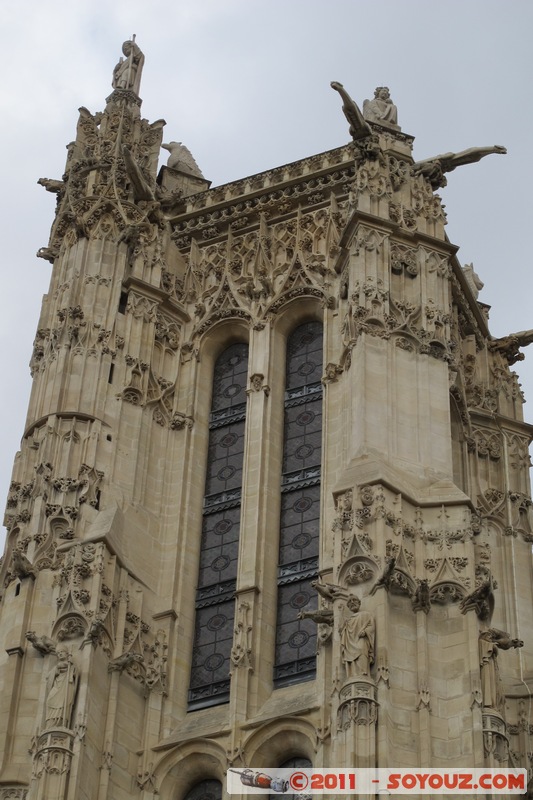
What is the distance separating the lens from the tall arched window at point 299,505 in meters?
30.6

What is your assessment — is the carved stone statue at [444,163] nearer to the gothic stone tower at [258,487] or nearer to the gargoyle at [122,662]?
the gothic stone tower at [258,487]

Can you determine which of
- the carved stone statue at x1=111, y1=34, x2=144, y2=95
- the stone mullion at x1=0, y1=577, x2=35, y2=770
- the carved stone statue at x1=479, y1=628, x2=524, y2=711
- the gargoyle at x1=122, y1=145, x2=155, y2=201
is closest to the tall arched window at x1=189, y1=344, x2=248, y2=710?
the stone mullion at x1=0, y1=577, x2=35, y2=770

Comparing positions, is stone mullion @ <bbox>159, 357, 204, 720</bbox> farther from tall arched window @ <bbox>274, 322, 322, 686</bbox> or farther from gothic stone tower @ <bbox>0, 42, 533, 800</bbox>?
tall arched window @ <bbox>274, 322, 322, 686</bbox>

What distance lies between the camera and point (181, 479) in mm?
33688

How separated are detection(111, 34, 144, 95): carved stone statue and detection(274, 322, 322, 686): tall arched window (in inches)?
289

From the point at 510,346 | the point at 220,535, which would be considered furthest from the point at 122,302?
the point at 510,346

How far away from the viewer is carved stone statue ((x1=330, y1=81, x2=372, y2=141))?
3525 centimetres

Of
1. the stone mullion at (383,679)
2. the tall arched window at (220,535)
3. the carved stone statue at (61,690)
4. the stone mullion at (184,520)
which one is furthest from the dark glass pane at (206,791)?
the stone mullion at (383,679)

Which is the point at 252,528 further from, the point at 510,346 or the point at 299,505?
the point at 510,346

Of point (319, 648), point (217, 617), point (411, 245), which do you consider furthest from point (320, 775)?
point (411, 245)

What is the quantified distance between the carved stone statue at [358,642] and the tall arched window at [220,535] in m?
4.23

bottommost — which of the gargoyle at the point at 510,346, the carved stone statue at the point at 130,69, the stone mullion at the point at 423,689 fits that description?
the stone mullion at the point at 423,689

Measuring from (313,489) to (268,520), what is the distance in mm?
924

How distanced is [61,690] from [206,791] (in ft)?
9.04
